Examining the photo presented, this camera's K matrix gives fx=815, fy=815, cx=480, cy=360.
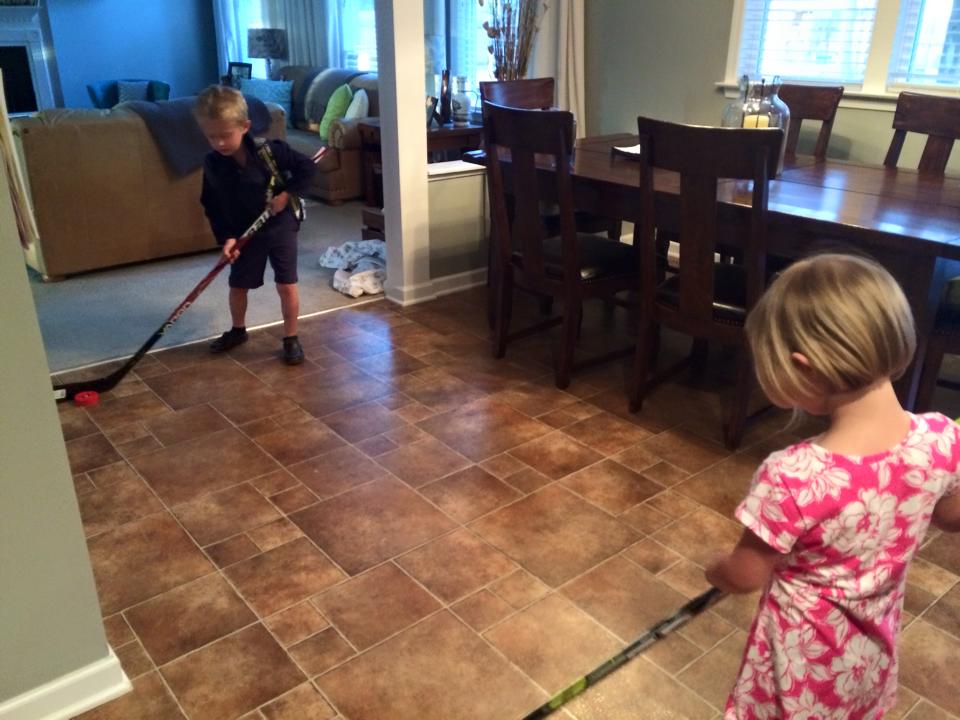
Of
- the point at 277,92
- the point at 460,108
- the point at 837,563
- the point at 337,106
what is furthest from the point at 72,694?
the point at 277,92

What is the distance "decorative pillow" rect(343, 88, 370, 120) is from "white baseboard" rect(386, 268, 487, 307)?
8.05ft

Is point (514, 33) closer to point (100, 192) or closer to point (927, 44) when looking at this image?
point (927, 44)

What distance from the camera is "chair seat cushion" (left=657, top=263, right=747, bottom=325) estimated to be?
2.53m

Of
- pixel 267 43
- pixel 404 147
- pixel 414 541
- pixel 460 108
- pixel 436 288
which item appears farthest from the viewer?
pixel 267 43

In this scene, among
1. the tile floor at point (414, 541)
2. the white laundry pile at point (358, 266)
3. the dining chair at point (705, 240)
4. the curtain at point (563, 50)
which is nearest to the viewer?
the tile floor at point (414, 541)

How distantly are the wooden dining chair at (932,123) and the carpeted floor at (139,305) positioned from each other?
8.02 feet

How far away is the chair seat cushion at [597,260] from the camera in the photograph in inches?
117

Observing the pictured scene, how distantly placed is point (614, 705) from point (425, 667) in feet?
1.31

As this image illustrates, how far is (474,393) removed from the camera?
9.83 feet

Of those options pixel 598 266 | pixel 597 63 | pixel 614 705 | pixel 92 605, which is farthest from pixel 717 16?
pixel 92 605

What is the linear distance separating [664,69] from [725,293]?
2252 mm

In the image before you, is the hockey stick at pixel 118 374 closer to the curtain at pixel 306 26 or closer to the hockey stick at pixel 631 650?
the hockey stick at pixel 631 650

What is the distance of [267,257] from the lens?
3.21 metres

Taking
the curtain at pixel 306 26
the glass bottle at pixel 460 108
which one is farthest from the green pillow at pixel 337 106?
the curtain at pixel 306 26
